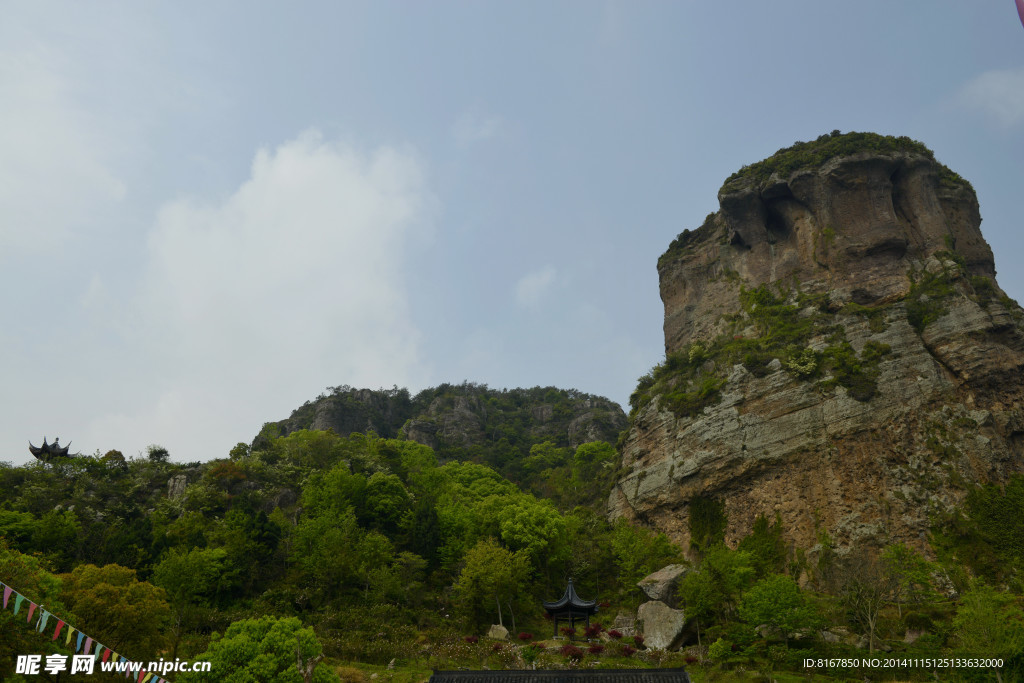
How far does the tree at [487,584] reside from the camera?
34.4 meters

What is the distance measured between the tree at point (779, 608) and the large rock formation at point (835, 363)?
882cm

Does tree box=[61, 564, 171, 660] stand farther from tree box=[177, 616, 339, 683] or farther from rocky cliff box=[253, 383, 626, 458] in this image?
rocky cliff box=[253, 383, 626, 458]

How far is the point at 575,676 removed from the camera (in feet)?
71.9

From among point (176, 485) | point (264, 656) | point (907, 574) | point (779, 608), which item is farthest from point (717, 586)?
point (176, 485)

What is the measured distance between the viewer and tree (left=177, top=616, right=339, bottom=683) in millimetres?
18188

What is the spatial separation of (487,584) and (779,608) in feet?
49.1

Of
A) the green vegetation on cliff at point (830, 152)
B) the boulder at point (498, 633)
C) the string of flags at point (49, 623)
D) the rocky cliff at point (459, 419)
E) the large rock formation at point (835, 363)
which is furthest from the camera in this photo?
the rocky cliff at point (459, 419)

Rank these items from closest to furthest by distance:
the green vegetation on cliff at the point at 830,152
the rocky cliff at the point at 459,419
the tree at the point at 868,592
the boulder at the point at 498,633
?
1. the tree at the point at 868,592
2. the boulder at the point at 498,633
3. the green vegetation on cliff at the point at 830,152
4. the rocky cliff at the point at 459,419

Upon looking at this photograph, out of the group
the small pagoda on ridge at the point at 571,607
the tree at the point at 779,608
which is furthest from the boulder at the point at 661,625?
the tree at the point at 779,608

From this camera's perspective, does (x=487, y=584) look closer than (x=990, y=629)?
No

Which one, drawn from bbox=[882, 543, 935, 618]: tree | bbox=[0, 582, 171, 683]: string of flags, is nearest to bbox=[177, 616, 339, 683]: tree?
bbox=[0, 582, 171, 683]: string of flags

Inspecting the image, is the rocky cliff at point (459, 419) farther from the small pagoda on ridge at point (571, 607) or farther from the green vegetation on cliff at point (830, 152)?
the small pagoda on ridge at point (571, 607)

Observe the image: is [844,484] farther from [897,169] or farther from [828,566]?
[897,169]

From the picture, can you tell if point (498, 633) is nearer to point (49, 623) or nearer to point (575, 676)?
point (575, 676)
